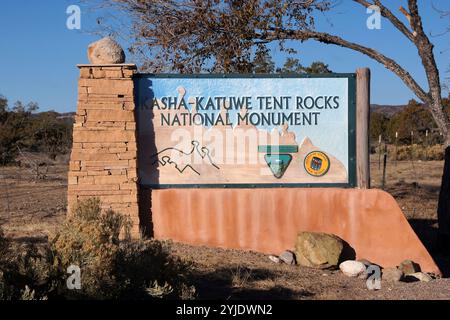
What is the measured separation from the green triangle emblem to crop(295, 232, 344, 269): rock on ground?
0.93 metres

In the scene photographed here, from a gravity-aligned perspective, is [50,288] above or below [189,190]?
below

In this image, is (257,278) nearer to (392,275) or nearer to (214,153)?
(392,275)

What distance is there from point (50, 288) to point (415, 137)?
4711 cm

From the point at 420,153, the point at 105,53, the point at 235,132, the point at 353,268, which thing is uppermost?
the point at 105,53

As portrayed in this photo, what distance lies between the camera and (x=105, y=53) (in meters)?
9.20

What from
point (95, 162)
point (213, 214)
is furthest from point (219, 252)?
point (95, 162)

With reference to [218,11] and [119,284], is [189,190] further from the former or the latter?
[218,11]

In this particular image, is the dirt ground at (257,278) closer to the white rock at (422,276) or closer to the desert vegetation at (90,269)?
the white rock at (422,276)

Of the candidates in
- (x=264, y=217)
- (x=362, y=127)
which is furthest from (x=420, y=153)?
(x=264, y=217)

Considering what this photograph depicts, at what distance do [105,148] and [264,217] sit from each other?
2.41 meters

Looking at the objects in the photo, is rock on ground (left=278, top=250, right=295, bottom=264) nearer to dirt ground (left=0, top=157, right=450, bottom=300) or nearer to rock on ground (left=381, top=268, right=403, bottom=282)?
dirt ground (left=0, top=157, right=450, bottom=300)

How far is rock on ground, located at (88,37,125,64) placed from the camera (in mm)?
9203

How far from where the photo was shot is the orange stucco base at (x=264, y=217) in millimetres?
9211
